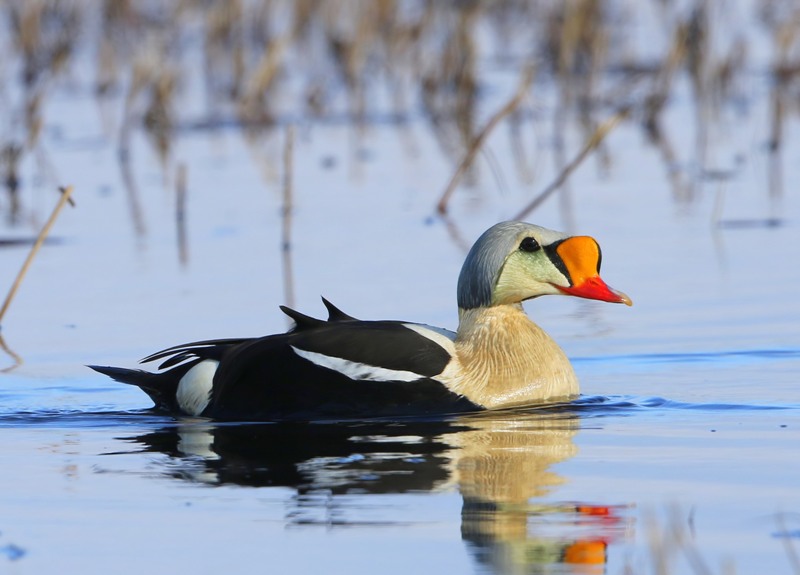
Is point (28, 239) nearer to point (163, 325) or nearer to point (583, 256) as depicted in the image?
point (163, 325)

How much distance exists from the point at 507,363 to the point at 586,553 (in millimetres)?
2374

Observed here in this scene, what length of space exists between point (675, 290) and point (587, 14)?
26.1 ft

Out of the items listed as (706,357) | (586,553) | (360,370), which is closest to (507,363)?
(360,370)

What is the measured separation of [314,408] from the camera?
6406 millimetres

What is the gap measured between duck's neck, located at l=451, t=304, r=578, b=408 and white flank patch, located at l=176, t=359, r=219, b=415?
38.6 inches

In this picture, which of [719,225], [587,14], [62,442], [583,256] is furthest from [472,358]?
[587,14]

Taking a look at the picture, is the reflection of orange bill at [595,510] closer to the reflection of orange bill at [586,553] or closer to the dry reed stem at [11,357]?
the reflection of orange bill at [586,553]

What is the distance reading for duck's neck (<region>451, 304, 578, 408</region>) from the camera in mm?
6523

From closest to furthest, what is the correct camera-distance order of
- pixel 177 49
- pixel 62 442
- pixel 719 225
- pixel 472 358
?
pixel 62 442, pixel 472 358, pixel 719 225, pixel 177 49

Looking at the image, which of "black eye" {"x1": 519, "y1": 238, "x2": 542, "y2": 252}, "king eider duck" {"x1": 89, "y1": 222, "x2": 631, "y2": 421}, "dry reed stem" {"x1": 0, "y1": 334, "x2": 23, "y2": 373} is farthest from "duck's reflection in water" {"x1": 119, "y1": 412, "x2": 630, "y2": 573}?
"dry reed stem" {"x1": 0, "y1": 334, "x2": 23, "y2": 373}

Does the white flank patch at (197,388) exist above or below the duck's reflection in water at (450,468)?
above

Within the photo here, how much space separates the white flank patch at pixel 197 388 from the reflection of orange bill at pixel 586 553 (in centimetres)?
259

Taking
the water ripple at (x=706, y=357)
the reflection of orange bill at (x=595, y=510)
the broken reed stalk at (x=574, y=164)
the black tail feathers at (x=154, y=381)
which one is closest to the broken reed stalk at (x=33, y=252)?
the black tail feathers at (x=154, y=381)

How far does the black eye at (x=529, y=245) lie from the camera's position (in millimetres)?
6652
